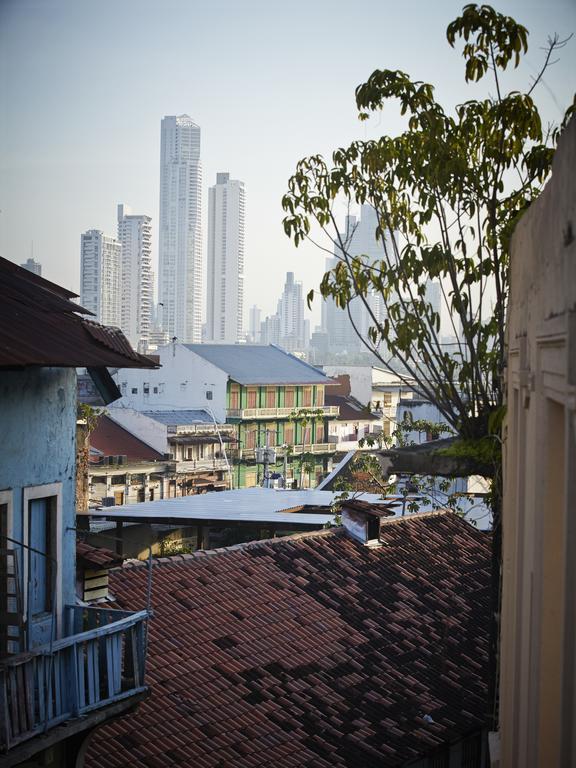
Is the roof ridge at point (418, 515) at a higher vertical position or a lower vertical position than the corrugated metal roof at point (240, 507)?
higher

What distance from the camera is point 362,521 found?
17.1 metres

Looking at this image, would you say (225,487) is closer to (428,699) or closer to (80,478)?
(80,478)

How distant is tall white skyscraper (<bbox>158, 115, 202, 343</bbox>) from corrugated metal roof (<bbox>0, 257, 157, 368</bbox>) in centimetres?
16243

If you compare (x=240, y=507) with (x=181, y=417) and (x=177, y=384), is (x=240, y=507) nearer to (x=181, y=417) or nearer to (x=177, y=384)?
(x=181, y=417)

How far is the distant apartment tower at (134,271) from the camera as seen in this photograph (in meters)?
127

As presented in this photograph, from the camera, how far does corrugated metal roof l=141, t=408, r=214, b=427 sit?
5619 cm

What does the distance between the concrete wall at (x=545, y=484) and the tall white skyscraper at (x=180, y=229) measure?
547 ft

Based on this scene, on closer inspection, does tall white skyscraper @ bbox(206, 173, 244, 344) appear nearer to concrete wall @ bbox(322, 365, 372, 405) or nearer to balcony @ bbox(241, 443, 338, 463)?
concrete wall @ bbox(322, 365, 372, 405)

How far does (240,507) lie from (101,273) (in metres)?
102

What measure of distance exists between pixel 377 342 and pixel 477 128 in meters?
1.96

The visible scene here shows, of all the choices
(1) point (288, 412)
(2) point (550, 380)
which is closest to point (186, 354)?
(1) point (288, 412)

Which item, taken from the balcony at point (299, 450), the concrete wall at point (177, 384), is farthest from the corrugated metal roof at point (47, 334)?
the concrete wall at point (177, 384)

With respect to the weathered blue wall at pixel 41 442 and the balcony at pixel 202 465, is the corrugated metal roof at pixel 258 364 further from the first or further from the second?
the weathered blue wall at pixel 41 442

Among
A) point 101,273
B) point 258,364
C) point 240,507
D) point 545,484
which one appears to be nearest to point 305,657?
point 545,484
